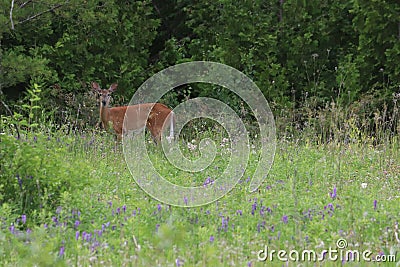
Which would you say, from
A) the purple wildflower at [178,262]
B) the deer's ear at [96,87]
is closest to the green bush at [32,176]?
the purple wildflower at [178,262]

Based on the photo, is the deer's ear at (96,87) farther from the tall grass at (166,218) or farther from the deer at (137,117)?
the tall grass at (166,218)

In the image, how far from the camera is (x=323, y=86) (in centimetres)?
1177

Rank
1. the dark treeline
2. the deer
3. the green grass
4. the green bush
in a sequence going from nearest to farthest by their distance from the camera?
the green grass → the green bush → the deer → the dark treeline

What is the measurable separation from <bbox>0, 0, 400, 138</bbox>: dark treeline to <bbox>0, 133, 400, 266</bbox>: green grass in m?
5.30

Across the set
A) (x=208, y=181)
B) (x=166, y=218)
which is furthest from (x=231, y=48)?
(x=166, y=218)

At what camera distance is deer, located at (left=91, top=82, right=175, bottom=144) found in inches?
394

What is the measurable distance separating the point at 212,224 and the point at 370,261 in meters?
1.07

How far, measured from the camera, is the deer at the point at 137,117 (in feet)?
32.8

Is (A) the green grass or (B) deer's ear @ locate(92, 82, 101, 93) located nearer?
(A) the green grass

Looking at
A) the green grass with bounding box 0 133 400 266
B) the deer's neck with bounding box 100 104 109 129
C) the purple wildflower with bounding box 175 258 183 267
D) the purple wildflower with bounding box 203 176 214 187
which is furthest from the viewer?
the deer's neck with bounding box 100 104 109 129

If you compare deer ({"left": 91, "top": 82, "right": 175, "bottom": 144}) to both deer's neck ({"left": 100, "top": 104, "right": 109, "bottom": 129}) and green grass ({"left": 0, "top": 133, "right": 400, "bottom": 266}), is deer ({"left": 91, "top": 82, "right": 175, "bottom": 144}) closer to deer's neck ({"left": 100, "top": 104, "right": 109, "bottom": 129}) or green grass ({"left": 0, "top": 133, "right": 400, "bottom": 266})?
deer's neck ({"left": 100, "top": 104, "right": 109, "bottom": 129})

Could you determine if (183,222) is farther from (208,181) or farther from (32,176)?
(208,181)

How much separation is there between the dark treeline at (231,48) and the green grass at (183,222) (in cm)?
530

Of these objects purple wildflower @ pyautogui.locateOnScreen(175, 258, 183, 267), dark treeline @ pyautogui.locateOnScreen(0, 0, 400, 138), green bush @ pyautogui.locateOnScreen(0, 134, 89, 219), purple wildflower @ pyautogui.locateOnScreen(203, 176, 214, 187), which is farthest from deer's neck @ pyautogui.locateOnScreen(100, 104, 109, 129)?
purple wildflower @ pyautogui.locateOnScreen(175, 258, 183, 267)
